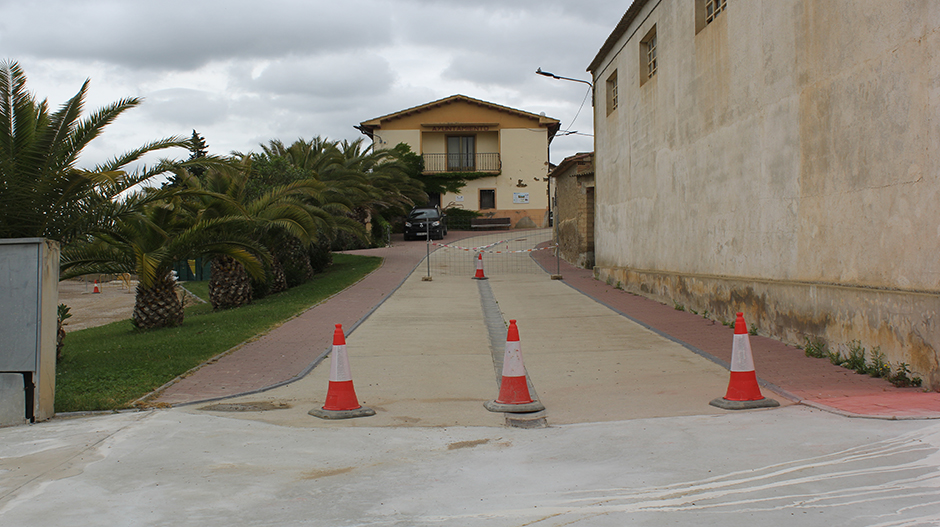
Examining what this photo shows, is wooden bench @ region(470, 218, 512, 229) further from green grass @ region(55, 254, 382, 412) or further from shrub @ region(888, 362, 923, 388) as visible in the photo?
shrub @ region(888, 362, 923, 388)

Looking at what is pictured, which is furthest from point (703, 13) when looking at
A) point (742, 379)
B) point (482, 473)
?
point (482, 473)

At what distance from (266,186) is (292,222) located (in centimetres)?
460

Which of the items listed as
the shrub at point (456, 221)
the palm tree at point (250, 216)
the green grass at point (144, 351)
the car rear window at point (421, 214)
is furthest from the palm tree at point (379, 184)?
the green grass at point (144, 351)

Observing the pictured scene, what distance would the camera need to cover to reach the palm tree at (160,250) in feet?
40.4

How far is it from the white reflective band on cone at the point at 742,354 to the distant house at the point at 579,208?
53.4 feet

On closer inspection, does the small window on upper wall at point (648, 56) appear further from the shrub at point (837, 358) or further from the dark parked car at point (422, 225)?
the dark parked car at point (422, 225)

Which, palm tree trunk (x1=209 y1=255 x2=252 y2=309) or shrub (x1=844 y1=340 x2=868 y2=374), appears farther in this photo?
palm tree trunk (x1=209 y1=255 x2=252 y2=309)

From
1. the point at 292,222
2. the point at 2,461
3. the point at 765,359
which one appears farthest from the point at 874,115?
the point at 292,222

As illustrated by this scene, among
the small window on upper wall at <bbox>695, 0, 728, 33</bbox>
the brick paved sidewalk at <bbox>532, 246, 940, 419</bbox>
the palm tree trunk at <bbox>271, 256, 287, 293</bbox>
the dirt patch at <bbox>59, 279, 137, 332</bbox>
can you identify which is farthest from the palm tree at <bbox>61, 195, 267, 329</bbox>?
the small window on upper wall at <bbox>695, 0, 728, 33</bbox>

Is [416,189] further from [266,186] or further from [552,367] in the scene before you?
[552,367]

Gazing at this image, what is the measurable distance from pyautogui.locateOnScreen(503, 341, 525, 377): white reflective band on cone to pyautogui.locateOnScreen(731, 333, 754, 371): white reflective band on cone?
6.27 ft

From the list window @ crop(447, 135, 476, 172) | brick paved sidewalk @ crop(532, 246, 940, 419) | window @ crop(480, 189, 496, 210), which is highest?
window @ crop(447, 135, 476, 172)

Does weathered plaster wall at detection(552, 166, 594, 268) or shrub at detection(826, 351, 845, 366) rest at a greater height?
weathered plaster wall at detection(552, 166, 594, 268)

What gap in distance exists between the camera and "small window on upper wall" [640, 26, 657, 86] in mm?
15445
